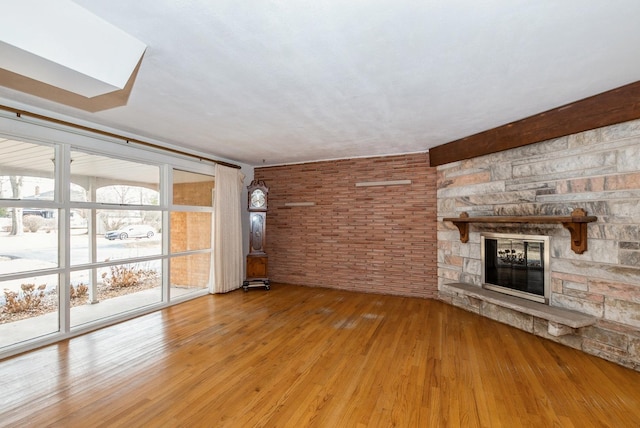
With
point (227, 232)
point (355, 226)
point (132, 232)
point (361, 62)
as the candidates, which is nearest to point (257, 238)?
point (227, 232)

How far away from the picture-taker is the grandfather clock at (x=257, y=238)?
16.3 feet

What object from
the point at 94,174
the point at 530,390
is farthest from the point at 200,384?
the point at 94,174

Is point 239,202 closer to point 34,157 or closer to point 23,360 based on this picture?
point 34,157

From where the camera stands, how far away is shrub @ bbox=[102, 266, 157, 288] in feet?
11.8

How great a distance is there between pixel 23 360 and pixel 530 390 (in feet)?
13.9

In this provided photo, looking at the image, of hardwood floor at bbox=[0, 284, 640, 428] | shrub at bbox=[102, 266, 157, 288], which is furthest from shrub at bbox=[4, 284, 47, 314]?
shrub at bbox=[102, 266, 157, 288]

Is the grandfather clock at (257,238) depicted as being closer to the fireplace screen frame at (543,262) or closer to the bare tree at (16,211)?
the bare tree at (16,211)

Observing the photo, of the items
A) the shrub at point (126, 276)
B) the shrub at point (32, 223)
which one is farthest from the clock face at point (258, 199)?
the shrub at point (32, 223)

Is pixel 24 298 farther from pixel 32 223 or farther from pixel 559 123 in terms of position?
pixel 559 123

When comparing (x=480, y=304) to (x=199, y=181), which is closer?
(x=480, y=304)

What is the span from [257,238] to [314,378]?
3.07m

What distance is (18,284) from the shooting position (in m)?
2.79

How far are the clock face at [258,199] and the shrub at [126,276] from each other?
6.06 ft

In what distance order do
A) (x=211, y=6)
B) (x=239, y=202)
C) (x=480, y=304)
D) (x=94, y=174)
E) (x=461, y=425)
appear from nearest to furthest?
(x=211, y=6) < (x=461, y=425) < (x=94, y=174) < (x=480, y=304) < (x=239, y=202)
